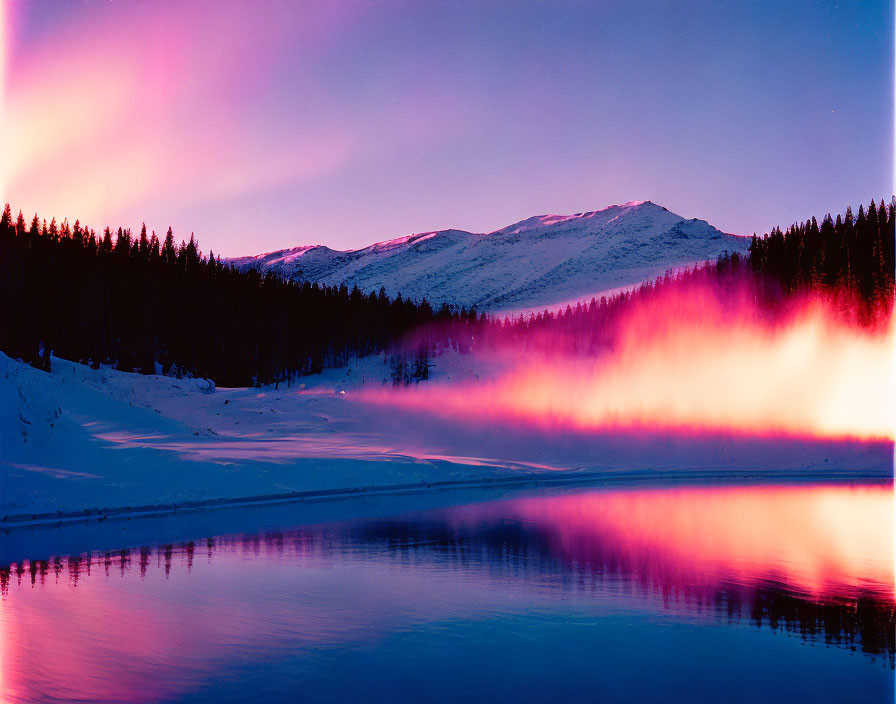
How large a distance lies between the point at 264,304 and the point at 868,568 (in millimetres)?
75075

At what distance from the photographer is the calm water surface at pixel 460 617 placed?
7.38 meters

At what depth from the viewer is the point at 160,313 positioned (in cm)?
6806

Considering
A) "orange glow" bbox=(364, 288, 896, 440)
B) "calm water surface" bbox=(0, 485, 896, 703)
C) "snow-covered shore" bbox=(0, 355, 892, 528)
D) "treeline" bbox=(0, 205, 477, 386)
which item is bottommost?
"calm water surface" bbox=(0, 485, 896, 703)

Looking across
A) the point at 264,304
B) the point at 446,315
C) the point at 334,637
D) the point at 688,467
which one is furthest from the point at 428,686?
the point at 446,315

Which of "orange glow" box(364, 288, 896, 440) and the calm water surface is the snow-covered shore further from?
the calm water surface

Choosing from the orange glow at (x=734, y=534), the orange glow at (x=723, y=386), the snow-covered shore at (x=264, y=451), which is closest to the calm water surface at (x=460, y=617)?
the orange glow at (x=734, y=534)

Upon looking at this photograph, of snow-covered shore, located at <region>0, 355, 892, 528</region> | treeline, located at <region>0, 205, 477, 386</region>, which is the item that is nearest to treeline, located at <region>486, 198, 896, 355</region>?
snow-covered shore, located at <region>0, 355, 892, 528</region>

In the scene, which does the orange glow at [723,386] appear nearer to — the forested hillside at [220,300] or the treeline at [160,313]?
the forested hillside at [220,300]

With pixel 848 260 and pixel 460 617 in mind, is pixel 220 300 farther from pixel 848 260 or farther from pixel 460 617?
pixel 460 617

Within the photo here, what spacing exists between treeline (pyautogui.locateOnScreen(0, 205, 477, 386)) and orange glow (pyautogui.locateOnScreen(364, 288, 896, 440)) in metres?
21.1

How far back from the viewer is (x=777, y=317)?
6962 centimetres

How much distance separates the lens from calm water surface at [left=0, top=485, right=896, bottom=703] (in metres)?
7.38

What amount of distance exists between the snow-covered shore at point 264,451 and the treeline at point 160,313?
1126 centimetres

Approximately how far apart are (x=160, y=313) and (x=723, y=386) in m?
47.2
